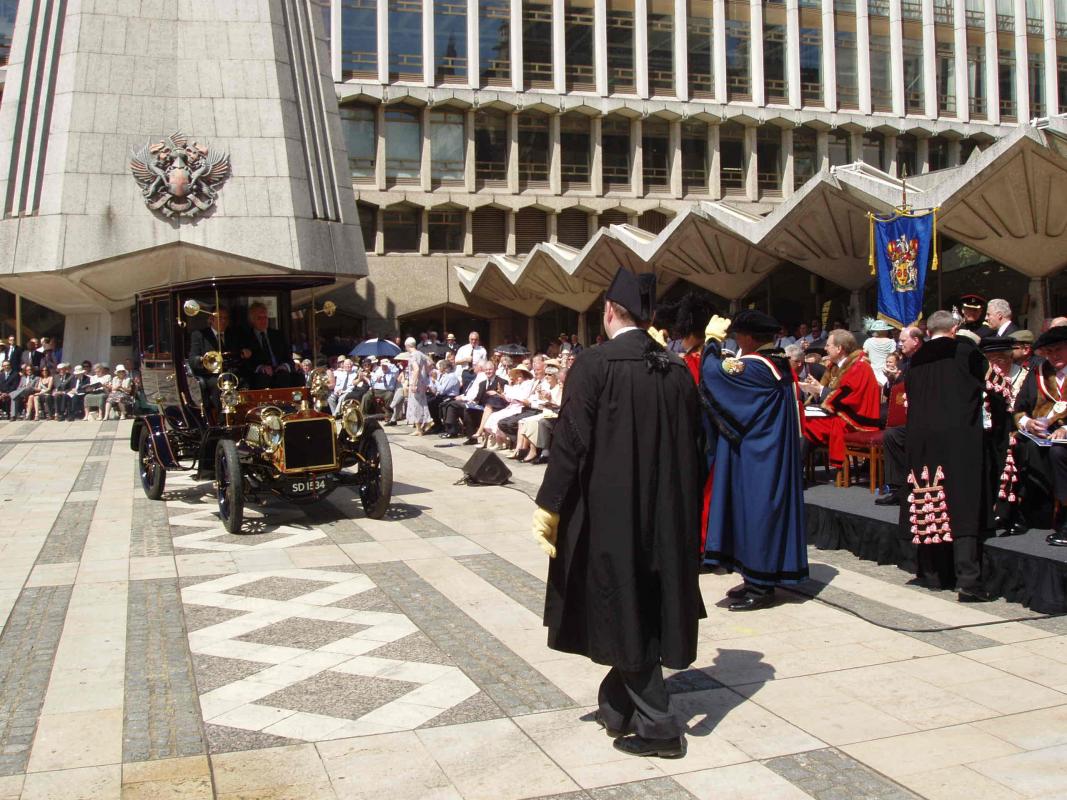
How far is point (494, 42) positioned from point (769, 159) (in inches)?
456

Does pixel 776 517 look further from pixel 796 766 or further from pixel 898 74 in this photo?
pixel 898 74

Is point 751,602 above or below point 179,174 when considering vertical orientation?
below

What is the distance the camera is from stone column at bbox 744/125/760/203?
42.2 m

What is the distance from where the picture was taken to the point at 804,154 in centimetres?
4312

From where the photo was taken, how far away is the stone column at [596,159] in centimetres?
4097

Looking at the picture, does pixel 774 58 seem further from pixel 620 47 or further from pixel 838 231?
pixel 838 231

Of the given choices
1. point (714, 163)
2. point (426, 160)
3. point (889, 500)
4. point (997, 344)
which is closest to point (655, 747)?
point (997, 344)

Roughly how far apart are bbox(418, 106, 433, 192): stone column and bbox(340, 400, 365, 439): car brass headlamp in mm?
29392

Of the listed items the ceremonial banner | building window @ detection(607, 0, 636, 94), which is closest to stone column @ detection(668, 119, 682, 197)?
building window @ detection(607, 0, 636, 94)

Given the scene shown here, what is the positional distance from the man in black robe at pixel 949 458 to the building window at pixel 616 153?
34.9m

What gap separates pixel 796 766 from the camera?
4504mm

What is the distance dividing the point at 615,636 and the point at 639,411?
0.94 meters

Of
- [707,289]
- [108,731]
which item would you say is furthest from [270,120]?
[108,731]

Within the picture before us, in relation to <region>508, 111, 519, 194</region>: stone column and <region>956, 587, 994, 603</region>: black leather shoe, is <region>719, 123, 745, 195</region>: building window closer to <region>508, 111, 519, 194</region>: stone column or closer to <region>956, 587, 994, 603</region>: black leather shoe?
<region>508, 111, 519, 194</region>: stone column
